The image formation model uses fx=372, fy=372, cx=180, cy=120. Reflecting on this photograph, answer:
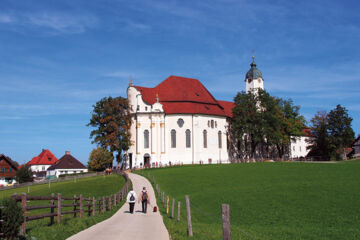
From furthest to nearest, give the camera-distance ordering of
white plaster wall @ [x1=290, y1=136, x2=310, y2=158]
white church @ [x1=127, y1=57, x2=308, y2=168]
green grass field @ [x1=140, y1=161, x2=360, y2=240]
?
1. white plaster wall @ [x1=290, y1=136, x2=310, y2=158]
2. white church @ [x1=127, y1=57, x2=308, y2=168]
3. green grass field @ [x1=140, y1=161, x2=360, y2=240]

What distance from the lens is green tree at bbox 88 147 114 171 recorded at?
65.6 meters

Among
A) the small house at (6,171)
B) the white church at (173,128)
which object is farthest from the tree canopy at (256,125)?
the small house at (6,171)

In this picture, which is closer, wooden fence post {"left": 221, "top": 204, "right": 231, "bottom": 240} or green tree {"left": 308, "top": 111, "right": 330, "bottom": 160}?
wooden fence post {"left": 221, "top": 204, "right": 231, "bottom": 240}

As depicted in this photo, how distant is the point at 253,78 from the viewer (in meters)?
91.1

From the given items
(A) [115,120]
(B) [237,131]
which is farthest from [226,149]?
(A) [115,120]

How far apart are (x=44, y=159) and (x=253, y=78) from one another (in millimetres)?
65859

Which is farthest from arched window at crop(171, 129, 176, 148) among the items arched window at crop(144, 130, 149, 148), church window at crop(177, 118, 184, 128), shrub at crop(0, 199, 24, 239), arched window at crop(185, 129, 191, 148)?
shrub at crop(0, 199, 24, 239)

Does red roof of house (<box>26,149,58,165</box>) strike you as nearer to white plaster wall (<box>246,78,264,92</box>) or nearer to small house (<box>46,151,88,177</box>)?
small house (<box>46,151,88,177</box>)

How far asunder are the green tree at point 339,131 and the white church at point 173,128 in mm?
28841

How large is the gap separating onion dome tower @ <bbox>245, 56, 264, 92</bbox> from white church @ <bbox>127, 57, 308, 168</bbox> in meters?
18.8

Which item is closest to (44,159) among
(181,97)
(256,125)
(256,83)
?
(181,97)

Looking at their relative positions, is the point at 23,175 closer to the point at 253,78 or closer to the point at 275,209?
the point at 253,78

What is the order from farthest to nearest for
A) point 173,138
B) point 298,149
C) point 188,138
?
point 298,149
point 188,138
point 173,138

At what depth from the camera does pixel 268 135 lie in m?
73.4
